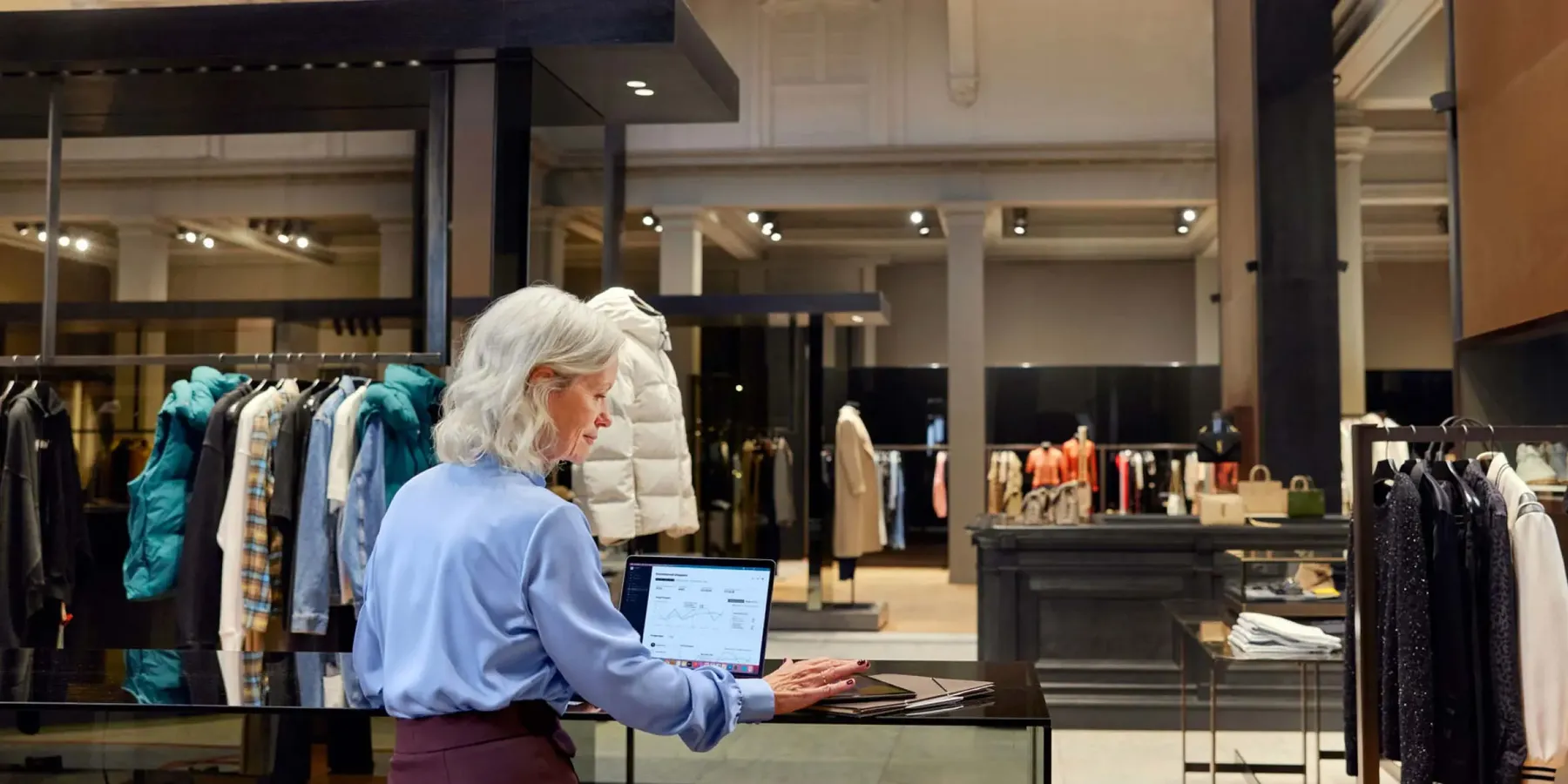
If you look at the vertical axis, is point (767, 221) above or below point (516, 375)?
above

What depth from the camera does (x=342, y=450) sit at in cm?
422

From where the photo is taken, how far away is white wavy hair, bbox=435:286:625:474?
5.37 ft

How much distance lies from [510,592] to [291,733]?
5.27ft

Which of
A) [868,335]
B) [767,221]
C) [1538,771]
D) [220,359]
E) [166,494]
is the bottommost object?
[1538,771]

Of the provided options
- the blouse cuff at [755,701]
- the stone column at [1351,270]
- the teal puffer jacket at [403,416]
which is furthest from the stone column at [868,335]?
the blouse cuff at [755,701]

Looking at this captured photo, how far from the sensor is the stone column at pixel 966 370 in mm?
11844

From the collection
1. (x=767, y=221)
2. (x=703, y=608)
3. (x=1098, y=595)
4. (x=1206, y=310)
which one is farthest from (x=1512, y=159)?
(x=1206, y=310)

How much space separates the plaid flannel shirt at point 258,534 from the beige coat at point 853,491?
558 centimetres

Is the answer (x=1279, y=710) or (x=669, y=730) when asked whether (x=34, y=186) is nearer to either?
(x=669, y=730)

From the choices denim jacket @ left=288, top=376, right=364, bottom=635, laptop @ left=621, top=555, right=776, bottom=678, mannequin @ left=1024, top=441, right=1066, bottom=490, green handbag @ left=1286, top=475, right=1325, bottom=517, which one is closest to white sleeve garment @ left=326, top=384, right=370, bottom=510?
denim jacket @ left=288, top=376, right=364, bottom=635

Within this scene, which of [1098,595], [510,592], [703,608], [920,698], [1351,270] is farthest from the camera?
[1351,270]

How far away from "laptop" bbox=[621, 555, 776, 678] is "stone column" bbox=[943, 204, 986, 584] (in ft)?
31.7

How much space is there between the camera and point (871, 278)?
15.7m

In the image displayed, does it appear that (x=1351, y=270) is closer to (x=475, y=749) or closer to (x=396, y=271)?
(x=396, y=271)
